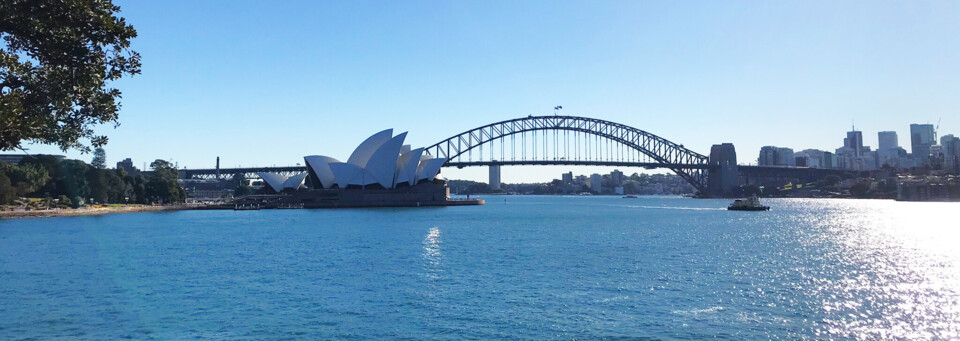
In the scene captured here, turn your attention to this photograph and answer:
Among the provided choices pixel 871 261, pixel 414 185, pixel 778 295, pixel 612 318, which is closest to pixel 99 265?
pixel 612 318

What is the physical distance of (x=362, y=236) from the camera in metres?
35.5

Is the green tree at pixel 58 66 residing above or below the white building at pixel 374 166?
below

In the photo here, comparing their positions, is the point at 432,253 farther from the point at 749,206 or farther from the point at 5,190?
the point at 749,206

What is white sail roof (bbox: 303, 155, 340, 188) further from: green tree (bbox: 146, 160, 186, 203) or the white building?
green tree (bbox: 146, 160, 186, 203)

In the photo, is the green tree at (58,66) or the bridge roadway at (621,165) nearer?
the green tree at (58,66)

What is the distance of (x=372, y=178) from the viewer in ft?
273

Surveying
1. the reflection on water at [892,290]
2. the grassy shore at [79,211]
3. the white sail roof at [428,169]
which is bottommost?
the reflection on water at [892,290]

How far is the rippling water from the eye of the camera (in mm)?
12992

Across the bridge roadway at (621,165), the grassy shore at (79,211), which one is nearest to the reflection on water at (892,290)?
the grassy shore at (79,211)

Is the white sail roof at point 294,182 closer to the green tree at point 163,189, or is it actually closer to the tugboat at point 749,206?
the green tree at point 163,189

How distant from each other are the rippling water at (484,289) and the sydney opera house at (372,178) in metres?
50.3

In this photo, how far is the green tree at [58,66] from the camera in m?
7.68

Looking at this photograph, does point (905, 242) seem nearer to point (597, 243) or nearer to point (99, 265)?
point (597, 243)

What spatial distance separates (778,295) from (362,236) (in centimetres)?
2380
